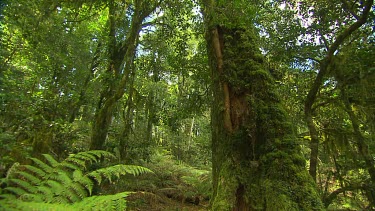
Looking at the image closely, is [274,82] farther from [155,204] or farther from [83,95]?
[83,95]

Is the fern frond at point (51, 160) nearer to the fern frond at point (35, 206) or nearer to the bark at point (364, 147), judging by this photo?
the fern frond at point (35, 206)

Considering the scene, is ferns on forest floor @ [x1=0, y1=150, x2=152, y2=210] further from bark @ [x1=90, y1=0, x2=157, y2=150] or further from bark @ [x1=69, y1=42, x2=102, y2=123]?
bark @ [x1=69, y1=42, x2=102, y2=123]

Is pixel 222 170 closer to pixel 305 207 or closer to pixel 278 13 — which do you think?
pixel 305 207

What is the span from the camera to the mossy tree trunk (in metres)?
2.41

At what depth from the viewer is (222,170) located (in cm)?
294

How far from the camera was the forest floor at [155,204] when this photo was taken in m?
6.50

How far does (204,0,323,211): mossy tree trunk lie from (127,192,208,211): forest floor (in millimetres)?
3922

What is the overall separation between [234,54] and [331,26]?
3.26 metres

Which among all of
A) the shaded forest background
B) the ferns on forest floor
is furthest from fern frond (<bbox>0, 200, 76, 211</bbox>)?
the shaded forest background

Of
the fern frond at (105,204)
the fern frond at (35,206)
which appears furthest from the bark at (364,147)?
the fern frond at (35,206)

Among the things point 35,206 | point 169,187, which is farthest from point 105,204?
point 169,187

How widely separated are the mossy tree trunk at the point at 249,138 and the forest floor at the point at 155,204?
3922 millimetres

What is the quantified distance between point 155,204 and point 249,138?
5.04m

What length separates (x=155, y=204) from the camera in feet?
23.0
